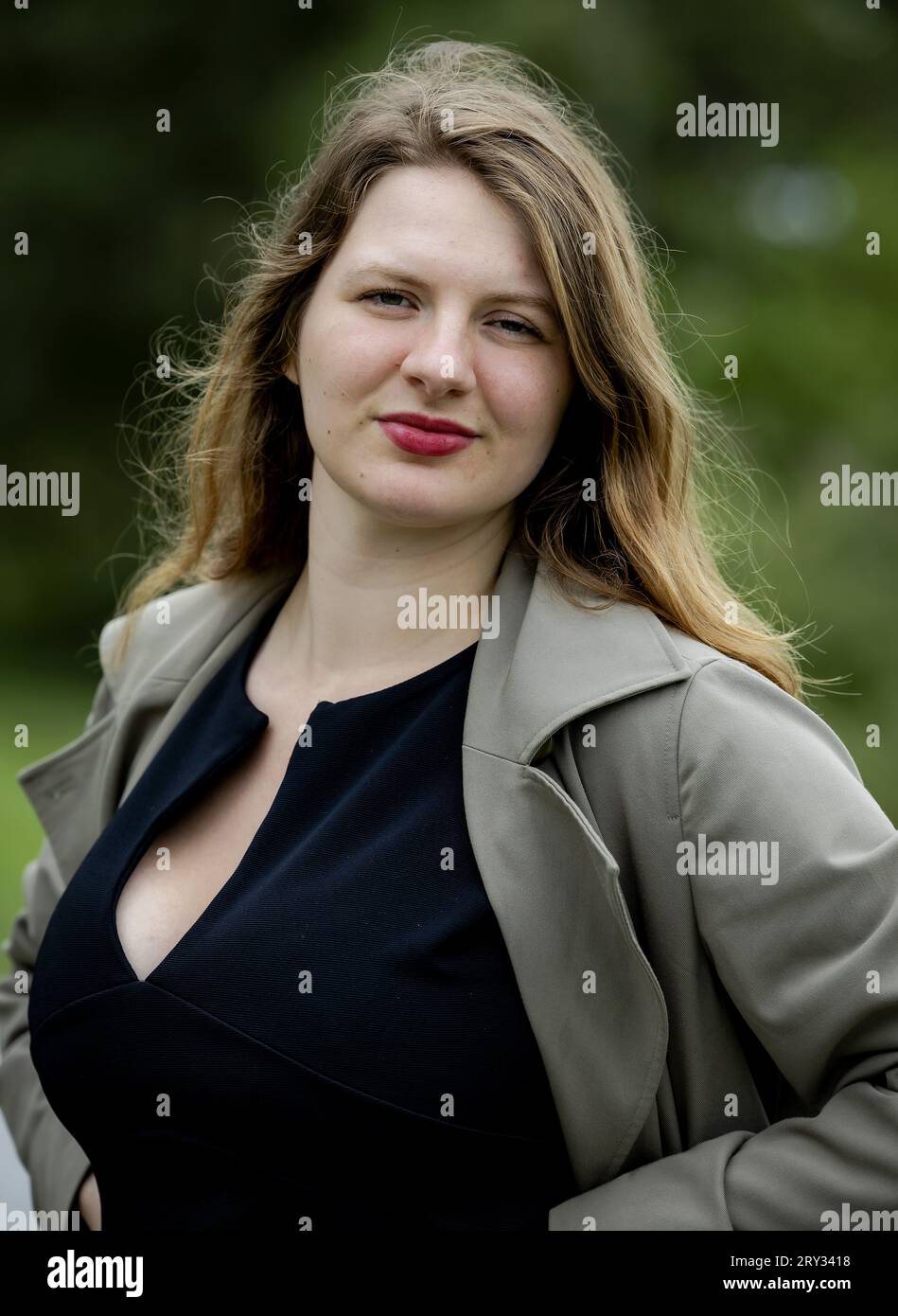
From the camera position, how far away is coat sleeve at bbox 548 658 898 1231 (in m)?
1.48

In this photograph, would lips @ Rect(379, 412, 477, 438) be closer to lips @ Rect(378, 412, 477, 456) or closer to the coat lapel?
lips @ Rect(378, 412, 477, 456)

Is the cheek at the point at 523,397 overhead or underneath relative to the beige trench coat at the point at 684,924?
overhead

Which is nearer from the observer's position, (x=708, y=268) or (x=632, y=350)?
(x=632, y=350)

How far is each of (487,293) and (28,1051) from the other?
4.43 feet

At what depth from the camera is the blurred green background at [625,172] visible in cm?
689

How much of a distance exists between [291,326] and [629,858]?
879 millimetres

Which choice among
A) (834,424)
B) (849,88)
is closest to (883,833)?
(834,424)

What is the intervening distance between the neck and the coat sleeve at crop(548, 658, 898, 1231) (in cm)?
40

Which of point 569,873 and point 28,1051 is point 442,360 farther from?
point 28,1051

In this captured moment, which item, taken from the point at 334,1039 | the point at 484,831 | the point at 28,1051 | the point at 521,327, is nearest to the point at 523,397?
the point at 521,327

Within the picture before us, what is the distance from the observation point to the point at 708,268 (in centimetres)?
755

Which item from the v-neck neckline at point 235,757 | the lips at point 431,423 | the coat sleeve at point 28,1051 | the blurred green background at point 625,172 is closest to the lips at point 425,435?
the lips at point 431,423

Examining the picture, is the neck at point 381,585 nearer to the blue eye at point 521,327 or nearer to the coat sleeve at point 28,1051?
the blue eye at point 521,327
